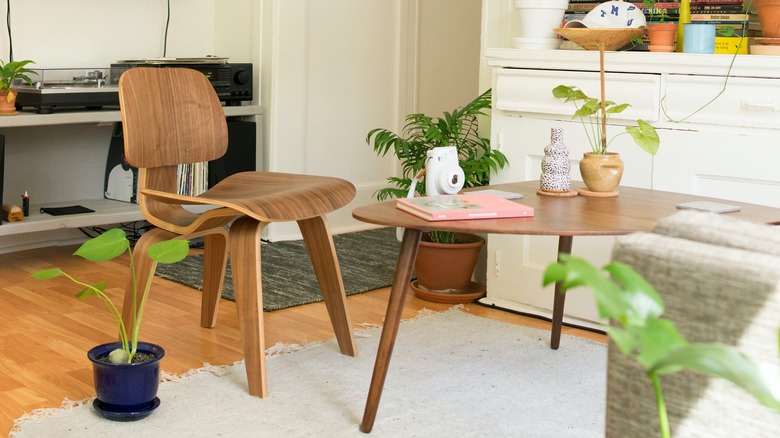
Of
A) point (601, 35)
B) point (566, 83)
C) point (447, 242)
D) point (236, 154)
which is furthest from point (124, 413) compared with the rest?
point (236, 154)

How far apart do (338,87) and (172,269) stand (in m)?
1.28

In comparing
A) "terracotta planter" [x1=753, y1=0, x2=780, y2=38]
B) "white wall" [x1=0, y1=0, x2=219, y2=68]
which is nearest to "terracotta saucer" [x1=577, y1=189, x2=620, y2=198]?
"terracotta planter" [x1=753, y1=0, x2=780, y2=38]

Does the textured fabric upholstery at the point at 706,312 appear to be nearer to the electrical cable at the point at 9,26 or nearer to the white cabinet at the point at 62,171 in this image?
the white cabinet at the point at 62,171

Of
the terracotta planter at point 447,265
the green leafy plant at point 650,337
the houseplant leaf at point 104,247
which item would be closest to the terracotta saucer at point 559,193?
the terracotta planter at point 447,265

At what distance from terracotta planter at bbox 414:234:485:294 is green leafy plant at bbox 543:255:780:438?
2652 mm

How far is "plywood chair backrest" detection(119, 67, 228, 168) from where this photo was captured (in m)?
2.65

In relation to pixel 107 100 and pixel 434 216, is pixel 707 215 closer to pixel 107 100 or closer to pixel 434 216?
pixel 434 216

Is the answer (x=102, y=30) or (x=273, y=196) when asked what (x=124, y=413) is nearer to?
(x=273, y=196)

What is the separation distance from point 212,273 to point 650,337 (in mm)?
2379

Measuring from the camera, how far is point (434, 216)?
206 cm

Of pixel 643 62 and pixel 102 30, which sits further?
pixel 102 30

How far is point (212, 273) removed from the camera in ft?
9.70

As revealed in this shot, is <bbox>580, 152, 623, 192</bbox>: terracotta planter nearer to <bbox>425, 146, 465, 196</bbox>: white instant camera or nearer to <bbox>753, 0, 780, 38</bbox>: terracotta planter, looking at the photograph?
<bbox>425, 146, 465, 196</bbox>: white instant camera

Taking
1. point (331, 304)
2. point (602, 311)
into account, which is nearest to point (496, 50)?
point (331, 304)
